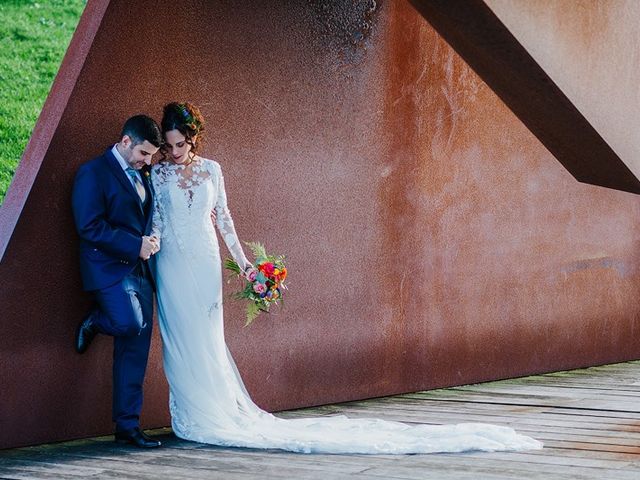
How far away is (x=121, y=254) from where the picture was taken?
4.98 meters

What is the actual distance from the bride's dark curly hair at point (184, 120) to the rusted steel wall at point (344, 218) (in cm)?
28

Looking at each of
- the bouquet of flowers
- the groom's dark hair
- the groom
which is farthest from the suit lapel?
the bouquet of flowers

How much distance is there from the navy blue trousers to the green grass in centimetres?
401

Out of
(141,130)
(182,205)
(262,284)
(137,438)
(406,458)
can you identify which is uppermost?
(141,130)

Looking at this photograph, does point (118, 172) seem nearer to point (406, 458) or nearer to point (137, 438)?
point (137, 438)

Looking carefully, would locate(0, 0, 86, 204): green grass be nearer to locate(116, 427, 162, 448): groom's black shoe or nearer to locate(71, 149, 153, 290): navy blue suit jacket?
locate(71, 149, 153, 290): navy blue suit jacket

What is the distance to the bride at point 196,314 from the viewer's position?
17.1 feet

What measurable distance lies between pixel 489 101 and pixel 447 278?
1282mm

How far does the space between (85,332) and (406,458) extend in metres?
1.65

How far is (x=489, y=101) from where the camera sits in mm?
7438

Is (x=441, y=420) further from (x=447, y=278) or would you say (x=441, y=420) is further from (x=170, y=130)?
(x=170, y=130)

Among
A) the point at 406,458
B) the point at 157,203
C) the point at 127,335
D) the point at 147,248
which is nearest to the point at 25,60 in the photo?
the point at 157,203

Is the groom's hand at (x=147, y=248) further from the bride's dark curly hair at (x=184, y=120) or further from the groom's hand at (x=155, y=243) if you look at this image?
the bride's dark curly hair at (x=184, y=120)

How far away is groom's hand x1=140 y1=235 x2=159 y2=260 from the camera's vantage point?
198 inches
